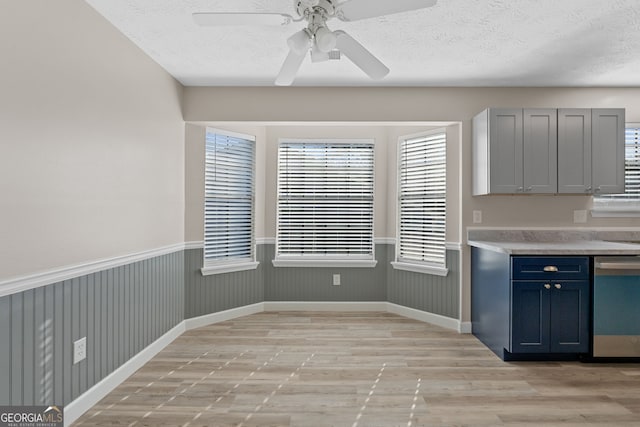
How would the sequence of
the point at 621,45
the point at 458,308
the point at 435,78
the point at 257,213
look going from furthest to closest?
the point at 257,213, the point at 458,308, the point at 435,78, the point at 621,45

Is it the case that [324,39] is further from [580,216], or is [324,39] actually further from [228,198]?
[580,216]

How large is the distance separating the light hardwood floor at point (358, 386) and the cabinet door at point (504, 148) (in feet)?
5.03

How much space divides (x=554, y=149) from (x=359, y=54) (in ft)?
7.61

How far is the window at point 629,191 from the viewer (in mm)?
3795

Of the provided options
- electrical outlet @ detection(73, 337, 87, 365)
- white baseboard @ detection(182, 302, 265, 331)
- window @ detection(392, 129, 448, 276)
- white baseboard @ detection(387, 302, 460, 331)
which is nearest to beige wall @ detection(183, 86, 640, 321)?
white baseboard @ detection(387, 302, 460, 331)

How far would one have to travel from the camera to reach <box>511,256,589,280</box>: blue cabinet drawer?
3.04m

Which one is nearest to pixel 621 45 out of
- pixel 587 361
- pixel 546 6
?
pixel 546 6

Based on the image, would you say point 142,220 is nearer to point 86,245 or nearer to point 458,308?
point 86,245

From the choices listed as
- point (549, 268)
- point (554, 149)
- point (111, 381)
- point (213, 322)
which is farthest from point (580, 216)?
point (111, 381)

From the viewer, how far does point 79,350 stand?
2.26m

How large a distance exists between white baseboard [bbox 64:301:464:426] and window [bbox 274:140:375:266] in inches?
20.3

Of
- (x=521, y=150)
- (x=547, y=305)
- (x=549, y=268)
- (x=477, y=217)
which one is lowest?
(x=547, y=305)

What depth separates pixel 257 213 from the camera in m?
4.53

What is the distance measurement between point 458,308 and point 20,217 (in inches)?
145
